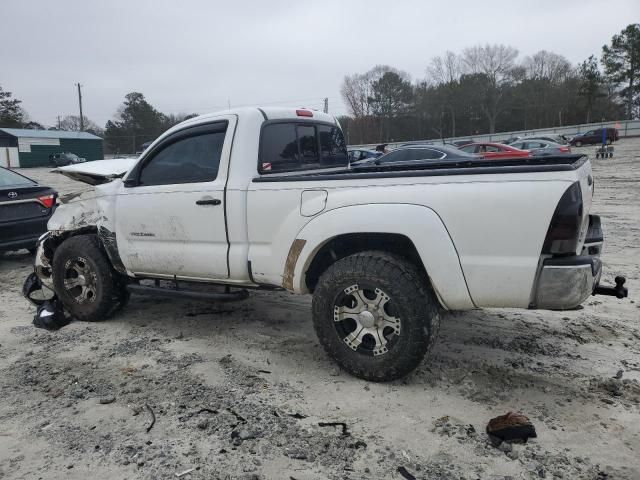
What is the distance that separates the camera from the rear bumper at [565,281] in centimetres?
295

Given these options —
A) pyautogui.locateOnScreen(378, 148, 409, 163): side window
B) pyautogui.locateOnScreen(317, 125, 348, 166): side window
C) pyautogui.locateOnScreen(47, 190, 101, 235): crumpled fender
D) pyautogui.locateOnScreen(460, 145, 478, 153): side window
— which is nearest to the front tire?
pyautogui.locateOnScreen(317, 125, 348, 166): side window

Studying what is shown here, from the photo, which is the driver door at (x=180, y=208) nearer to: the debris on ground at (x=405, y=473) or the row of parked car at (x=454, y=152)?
the debris on ground at (x=405, y=473)

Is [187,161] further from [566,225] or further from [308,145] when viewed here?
[566,225]

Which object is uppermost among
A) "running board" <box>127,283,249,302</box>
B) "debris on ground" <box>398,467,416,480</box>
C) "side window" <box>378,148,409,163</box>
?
"side window" <box>378,148,409,163</box>

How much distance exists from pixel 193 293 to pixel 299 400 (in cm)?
156

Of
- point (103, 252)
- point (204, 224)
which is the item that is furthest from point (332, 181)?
point (103, 252)

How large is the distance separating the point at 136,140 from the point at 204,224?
253ft

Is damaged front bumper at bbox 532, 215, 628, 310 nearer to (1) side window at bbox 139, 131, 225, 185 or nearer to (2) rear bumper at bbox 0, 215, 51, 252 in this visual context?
(1) side window at bbox 139, 131, 225, 185

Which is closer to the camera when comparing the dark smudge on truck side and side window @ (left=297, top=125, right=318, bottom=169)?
side window @ (left=297, top=125, right=318, bottom=169)

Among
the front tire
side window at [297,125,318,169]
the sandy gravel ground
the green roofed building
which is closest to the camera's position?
the sandy gravel ground

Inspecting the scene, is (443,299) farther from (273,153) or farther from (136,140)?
(136,140)

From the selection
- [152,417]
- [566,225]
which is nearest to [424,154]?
[566,225]

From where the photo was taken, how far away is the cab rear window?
4.18 m

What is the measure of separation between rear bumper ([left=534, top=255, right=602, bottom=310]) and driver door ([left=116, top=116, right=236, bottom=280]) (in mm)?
2358
